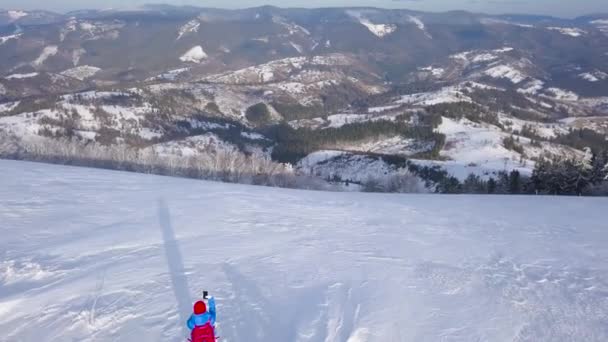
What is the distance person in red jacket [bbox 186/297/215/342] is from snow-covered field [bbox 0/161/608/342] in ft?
5.28

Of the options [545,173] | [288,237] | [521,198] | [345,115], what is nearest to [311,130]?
[345,115]

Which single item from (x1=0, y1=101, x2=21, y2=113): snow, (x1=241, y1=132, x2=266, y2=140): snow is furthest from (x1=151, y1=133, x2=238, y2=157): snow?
(x1=0, y1=101, x2=21, y2=113): snow

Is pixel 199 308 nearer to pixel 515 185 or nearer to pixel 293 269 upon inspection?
pixel 293 269

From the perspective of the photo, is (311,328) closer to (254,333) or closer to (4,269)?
→ (254,333)

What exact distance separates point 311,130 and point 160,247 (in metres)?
151

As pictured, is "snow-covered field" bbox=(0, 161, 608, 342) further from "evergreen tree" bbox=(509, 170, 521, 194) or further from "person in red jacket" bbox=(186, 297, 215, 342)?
"evergreen tree" bbox=(509, 170, 521, 194)

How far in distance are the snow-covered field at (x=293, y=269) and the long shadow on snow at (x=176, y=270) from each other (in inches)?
2.5

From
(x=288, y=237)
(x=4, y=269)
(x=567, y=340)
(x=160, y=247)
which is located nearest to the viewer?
(x=567, y=340)

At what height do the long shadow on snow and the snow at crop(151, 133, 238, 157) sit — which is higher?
the snow at crop(151, 133, 238, 157)

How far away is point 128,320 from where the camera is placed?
35.2ft

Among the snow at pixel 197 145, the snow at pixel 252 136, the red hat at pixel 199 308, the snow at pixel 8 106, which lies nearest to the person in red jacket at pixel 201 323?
the red hat at pixel 199 308

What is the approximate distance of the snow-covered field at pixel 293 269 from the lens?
10.7 m

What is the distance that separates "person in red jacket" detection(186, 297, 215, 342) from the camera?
8227 mm

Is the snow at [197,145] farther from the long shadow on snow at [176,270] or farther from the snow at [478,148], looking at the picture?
the long shadow on snow at [176,270]
